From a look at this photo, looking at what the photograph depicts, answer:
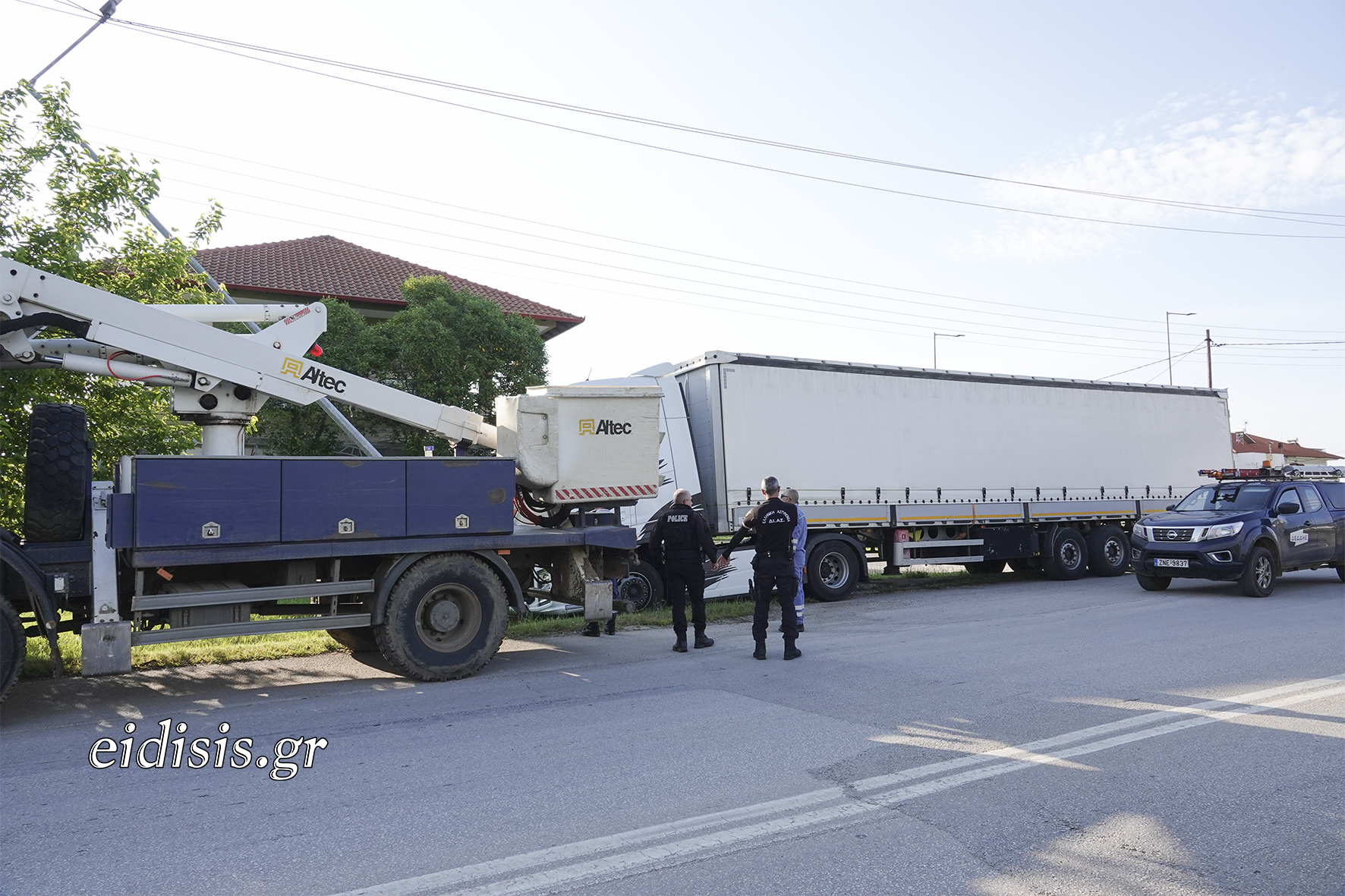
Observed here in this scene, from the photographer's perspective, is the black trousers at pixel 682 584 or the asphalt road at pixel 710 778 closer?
the asphalt road at pixel 710 778

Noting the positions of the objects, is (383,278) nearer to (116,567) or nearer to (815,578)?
(815,578)

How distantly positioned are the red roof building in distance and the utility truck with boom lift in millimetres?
14597

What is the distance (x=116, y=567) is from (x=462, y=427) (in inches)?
132

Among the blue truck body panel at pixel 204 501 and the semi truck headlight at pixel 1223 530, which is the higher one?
the blue truck body panel at pixel 204 501

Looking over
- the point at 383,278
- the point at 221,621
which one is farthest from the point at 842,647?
the point at 383,278

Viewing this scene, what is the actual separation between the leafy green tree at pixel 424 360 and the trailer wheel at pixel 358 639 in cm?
Result: 791

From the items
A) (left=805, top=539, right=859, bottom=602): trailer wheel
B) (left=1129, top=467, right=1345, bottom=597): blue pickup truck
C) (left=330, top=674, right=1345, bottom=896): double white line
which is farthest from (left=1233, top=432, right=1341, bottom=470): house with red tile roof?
(left=330, top=674, right=1345, bottom=896): double white line

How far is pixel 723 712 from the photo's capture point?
6.57m

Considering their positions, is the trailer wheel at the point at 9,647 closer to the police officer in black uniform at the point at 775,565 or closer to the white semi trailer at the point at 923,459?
the police officer in black uniform at the point at 775,565

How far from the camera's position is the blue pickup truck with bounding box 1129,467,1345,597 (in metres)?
13.4

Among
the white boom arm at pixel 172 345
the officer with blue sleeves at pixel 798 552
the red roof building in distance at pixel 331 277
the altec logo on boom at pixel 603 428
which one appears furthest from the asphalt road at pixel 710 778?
the red roof building in distance at pixel 331 277

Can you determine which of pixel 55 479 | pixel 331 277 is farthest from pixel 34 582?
pixel 331 277

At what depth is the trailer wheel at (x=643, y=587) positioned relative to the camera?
1218 cm

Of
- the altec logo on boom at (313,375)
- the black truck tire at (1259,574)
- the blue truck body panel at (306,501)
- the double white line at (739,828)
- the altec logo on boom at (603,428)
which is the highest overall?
the altec logo on boom at (313,375)
